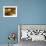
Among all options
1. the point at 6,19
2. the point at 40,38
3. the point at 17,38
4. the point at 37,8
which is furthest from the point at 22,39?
the point at 37,8

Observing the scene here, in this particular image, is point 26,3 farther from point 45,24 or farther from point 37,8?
point 45,24

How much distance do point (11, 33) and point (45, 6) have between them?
1.61m

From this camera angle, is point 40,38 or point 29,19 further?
point 29,19

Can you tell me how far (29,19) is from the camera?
16.1ft

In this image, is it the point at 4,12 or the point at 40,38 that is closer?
the point at 40,38

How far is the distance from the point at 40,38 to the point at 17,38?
34.5 inches

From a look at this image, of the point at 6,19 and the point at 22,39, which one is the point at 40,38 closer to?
the point at 22,39

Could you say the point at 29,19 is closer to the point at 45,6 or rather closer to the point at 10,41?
the point at 45,6

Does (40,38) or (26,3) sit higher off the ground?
(26,3)

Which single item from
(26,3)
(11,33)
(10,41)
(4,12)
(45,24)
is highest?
(26,3)

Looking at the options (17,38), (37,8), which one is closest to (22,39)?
(17,38)

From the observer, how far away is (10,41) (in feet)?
15.7

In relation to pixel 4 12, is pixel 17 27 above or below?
below

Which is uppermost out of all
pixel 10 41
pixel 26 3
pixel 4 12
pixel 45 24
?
pixel 26 3
